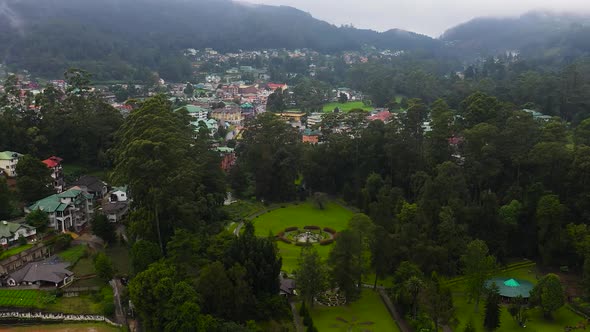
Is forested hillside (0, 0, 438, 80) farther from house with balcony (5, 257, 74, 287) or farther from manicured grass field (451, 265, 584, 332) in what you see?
manicured grass field (451, 265, 584, 332)

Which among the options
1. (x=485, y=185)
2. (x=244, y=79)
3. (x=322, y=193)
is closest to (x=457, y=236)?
(x=485, y=185)

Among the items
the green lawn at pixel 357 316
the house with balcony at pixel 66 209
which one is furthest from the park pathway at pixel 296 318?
the house with balcony at pixel 66 209

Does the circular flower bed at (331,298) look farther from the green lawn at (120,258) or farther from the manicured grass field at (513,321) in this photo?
the green lawn at (120,258)

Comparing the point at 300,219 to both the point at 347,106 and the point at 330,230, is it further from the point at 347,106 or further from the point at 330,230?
the point at 347,106

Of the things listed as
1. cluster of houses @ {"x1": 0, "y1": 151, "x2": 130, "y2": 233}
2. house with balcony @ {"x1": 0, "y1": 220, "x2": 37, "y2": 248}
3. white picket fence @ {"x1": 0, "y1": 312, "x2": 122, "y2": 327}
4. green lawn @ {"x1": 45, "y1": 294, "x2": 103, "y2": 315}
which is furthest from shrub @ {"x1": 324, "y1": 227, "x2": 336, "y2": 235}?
house with balcony @ {"x1": 0, "y1": 220, "x2": 37, "y2": 248}

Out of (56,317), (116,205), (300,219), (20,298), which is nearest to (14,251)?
(20,298)

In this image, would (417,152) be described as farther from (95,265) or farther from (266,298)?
(95,265)
